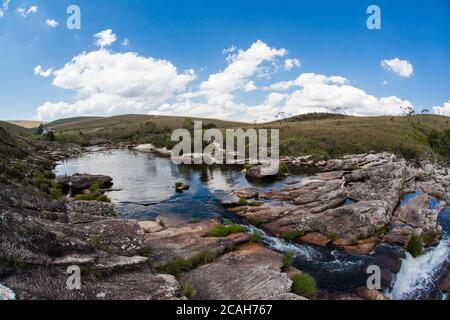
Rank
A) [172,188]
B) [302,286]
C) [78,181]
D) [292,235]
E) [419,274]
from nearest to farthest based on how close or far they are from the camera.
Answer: [302,286] < [419,274] < [292,235] < [78,181] < [172,188]

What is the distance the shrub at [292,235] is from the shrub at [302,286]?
7.34m

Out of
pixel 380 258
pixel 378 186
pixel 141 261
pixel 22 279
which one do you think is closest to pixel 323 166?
pixel 378 186

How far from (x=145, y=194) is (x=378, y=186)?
26.0 meters

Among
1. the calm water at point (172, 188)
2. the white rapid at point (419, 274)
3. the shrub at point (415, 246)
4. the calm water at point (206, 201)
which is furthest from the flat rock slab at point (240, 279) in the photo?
the calm water at point (172, 188)

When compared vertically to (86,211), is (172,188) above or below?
below

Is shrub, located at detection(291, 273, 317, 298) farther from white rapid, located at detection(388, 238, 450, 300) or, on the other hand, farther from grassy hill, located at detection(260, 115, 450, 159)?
grassy hill, located at detection(260, 115, 450, 159)

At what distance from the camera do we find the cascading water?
53.1ft

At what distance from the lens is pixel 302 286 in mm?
14172

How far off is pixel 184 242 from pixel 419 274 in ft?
45.9

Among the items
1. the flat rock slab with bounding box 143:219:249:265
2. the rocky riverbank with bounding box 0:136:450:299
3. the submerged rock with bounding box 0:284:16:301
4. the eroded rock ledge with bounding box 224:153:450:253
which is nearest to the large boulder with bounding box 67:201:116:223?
the rocky riverbank with bounding box 0:136:450:299

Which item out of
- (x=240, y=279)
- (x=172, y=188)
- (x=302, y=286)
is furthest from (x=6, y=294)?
(x=172, y=188)

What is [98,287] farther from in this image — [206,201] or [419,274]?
[206,201]
